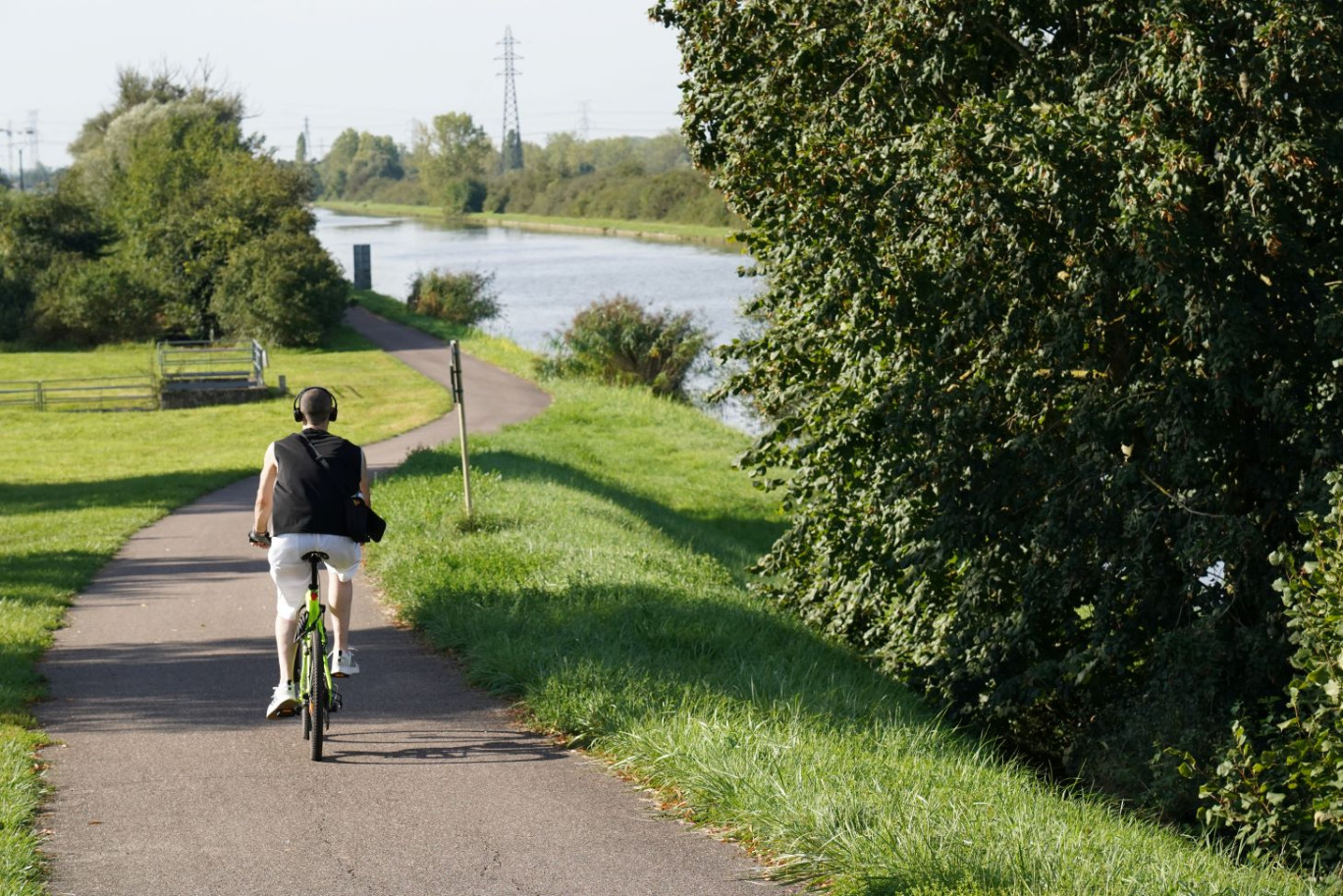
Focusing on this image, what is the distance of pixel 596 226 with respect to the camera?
10906cm

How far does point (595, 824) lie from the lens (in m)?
6.20

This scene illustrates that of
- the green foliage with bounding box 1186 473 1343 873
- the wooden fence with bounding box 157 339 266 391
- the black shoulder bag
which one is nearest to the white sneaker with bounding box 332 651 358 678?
the black shoulder bag

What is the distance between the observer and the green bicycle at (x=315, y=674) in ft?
23.4

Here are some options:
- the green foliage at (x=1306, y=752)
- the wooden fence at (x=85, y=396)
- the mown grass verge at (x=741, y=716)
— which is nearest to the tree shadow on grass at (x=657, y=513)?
the mown grass verge at (x=741, y=716)

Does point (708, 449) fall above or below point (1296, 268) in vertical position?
below

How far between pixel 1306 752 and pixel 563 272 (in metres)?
68.4

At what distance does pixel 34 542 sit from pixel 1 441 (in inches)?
698

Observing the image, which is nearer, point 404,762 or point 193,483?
point 404,762

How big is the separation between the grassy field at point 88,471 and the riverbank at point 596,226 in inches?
1187

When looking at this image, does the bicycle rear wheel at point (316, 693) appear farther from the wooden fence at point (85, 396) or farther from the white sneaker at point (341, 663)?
the wooden fence at point (85, 396)

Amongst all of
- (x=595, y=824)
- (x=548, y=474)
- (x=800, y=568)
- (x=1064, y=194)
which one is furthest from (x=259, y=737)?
(x=548, y=474)

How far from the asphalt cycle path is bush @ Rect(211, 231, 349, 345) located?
4089 cm

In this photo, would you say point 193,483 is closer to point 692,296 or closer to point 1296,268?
point 1296,268

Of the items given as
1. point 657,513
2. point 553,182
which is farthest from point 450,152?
point 657,513
